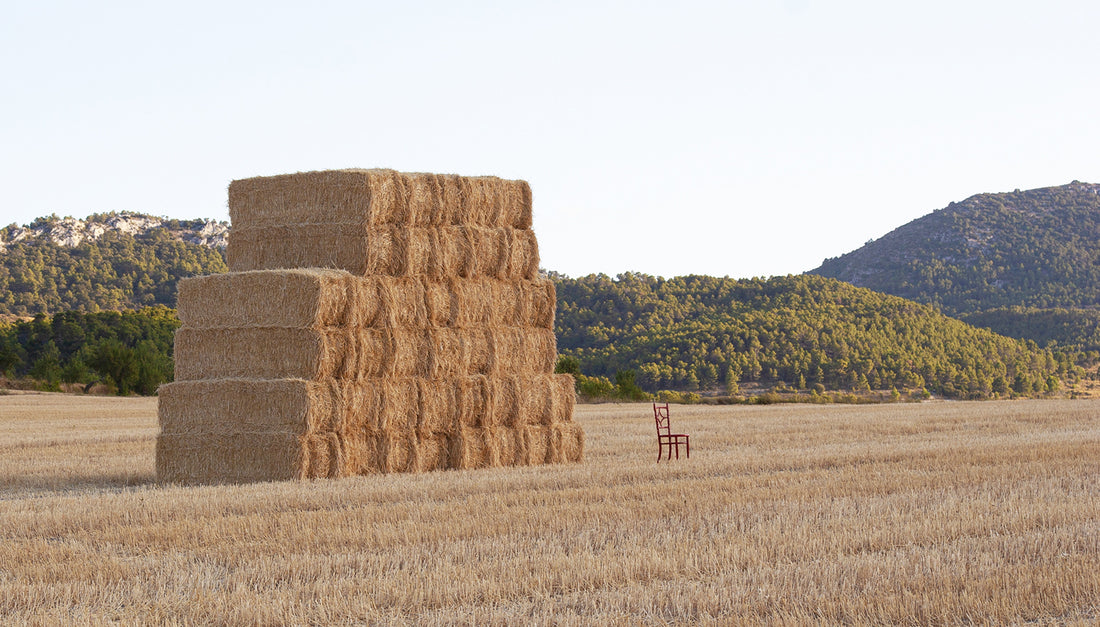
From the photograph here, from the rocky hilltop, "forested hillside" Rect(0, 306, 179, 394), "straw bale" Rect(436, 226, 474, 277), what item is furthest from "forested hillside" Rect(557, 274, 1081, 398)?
"straw bale" Rect(436, 226, 474, 277)

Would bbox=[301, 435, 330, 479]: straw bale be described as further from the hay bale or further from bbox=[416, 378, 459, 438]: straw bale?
the hay bale

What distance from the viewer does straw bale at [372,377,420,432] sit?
13164 millimetres

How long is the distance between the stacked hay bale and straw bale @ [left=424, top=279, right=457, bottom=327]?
2 cm

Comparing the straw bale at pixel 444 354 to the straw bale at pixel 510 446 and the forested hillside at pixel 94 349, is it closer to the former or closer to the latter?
the straw bale at pixel 510 446

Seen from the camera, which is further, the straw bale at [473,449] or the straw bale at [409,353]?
the straw bale at [473,449]

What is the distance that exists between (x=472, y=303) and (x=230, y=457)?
333 cm

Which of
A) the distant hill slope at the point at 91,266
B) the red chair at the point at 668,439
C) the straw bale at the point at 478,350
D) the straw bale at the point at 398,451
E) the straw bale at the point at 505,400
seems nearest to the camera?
the straw bale at the point at 398,451

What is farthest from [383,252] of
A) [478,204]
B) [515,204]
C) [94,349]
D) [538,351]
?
[94,349]

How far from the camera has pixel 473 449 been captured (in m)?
14.0

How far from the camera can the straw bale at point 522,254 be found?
14672 millimetres

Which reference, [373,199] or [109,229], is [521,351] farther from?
[109,229]

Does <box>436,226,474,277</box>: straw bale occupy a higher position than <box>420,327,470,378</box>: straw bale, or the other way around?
<box>436,226,474,277</box>: straw bale

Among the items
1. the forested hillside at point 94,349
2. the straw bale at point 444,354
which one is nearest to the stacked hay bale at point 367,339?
the straw bale at point 444,354

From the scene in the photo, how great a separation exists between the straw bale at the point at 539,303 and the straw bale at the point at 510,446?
4.74ft
